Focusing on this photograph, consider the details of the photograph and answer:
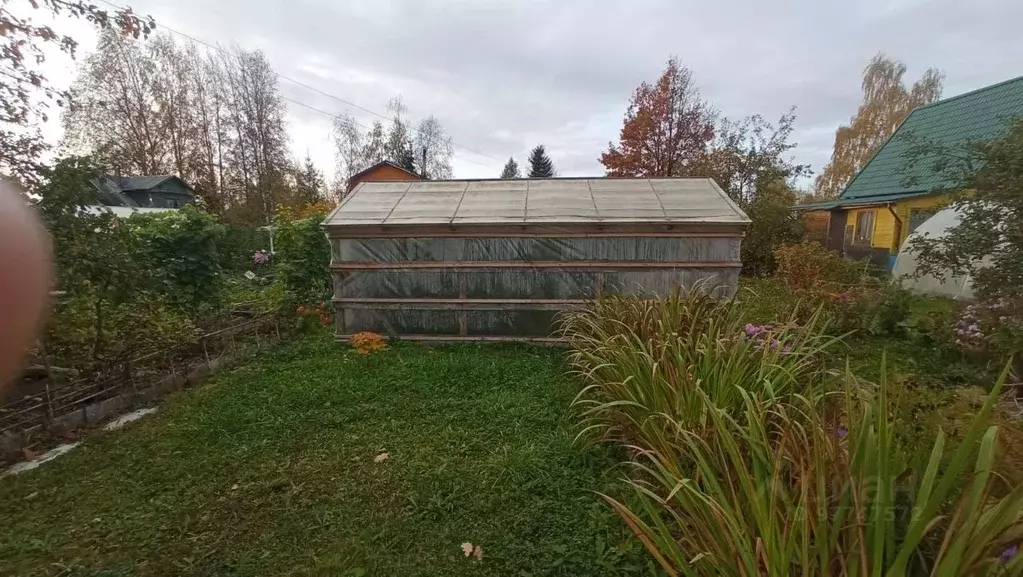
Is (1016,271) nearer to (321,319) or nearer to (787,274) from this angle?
(787,274)

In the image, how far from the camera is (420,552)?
7.16ft

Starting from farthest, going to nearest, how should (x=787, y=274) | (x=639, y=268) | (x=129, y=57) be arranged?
(x=129, y=57) → (x=787, y=274) → (x=639, y=268)

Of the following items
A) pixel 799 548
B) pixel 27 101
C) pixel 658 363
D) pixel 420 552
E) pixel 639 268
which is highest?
pixel 27 101

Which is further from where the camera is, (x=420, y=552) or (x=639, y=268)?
(x=639, y=268)

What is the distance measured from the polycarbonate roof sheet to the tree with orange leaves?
34.5 feet

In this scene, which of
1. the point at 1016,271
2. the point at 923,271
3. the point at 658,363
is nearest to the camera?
the point at 658,363

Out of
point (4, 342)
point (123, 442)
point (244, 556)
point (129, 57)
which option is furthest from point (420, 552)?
point (129, 57)

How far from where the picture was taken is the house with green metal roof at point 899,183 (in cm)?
977

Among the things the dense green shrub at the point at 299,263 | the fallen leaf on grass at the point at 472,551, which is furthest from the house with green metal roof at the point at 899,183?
the dense green shrub at the point at 299,263

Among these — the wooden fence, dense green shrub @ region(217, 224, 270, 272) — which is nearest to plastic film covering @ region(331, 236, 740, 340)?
the wooden fence

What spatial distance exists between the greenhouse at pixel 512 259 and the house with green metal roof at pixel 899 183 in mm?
6678

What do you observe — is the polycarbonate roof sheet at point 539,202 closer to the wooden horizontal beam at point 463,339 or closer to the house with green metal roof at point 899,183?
the wooden horizontal beam at point 463,339

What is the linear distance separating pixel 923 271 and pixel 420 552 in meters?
5.42

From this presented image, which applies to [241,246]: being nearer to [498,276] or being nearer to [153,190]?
[153,190]
